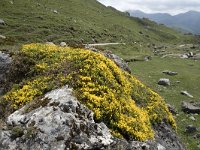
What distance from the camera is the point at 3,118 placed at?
17.0 m

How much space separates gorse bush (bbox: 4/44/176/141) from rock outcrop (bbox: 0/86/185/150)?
64 centimetres

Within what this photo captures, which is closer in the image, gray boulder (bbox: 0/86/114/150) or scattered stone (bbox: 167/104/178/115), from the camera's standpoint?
gray boulder (bbox: 0/86/114/150)

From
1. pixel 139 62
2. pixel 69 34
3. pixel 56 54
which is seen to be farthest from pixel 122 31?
pixel 56 54

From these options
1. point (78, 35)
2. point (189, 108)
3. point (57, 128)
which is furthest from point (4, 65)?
point (78, 35)

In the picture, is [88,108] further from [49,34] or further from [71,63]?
[49,34]

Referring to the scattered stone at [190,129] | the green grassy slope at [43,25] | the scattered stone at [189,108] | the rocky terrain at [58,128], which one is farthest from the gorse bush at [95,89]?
the green grassy slope at [43,25]

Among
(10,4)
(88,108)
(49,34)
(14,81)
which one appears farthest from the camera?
(10,4)

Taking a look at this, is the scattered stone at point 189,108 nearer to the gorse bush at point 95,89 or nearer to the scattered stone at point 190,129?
the scattered stone at point 190,129

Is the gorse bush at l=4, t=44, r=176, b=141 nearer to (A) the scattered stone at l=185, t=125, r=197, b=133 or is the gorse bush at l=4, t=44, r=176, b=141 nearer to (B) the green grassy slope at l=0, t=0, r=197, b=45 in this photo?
(A) the scattered stone at l=185, t=125, r=197, b=133

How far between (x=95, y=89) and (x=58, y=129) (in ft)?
11.4

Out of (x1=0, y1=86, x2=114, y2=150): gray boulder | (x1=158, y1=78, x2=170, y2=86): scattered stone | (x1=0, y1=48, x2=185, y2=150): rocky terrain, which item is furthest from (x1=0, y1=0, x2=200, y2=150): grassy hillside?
(x1=0, y1=86, x2=114, y2=150): gray boulder

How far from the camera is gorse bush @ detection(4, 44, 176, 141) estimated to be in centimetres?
1662

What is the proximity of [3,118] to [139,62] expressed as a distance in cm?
4633

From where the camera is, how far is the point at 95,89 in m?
17.3
